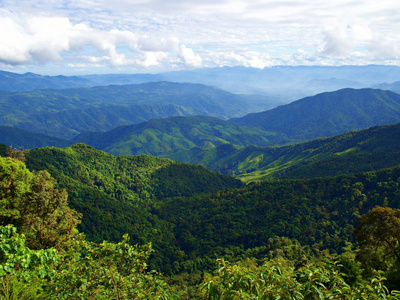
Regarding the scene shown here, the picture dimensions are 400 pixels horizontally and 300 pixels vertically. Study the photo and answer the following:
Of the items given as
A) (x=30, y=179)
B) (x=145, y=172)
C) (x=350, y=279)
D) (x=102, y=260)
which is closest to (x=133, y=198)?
(x=145, y=172)

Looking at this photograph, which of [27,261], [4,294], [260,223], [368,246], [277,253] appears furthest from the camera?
[260,223]

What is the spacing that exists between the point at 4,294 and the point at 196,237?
10128 cm

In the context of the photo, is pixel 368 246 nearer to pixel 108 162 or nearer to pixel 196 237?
pixel 196 237

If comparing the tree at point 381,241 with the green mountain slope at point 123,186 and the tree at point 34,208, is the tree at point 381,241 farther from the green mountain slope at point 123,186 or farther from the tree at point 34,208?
the green mountain slope at point 123,186

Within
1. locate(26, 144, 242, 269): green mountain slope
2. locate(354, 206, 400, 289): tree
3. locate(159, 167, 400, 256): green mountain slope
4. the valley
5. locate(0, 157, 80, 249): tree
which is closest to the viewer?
the valley

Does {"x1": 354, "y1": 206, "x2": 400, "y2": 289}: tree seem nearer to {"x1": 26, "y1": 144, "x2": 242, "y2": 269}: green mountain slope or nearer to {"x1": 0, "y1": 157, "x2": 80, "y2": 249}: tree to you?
{"x1": 0, "y1": 157, "x2": 80, "y2": 249}: tree

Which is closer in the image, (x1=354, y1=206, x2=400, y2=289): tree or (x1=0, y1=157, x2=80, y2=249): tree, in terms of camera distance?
(x1=0, y1=157, x2=80, y2=249): tree

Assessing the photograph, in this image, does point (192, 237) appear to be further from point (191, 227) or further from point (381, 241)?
point (381, 241)

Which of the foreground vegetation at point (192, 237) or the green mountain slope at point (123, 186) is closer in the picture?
the foreground vegetation at point (192, 237)

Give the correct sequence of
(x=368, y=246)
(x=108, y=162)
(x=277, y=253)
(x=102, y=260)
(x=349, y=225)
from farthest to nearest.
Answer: (x=108, y=162) → (x=349, y=225) → (x=277, y=253) → (x=368, y=246) → (x=102, y=260)

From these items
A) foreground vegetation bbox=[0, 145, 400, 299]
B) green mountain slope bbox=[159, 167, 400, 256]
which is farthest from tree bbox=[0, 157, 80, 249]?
green mountain slope bbox=[159, 167, 400, 256]

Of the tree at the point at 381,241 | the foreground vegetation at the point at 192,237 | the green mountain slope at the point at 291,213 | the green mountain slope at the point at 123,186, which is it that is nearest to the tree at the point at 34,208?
the foreground vegetation at the point at 192,237

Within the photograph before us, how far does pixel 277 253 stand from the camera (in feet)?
220

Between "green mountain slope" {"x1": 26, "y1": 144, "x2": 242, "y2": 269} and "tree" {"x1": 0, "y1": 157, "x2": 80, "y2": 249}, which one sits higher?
"tree" {"x1": 0, "y1": 157, "x2": 80, "y2": 249}
